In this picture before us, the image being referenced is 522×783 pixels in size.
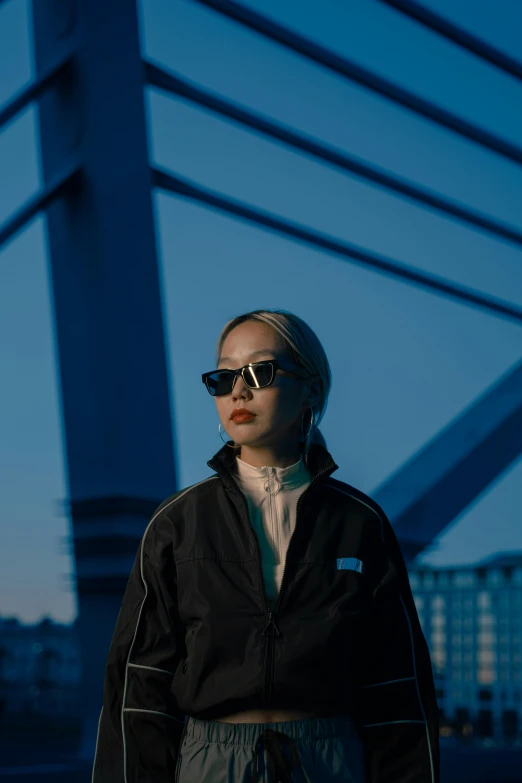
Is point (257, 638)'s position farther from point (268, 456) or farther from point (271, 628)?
point (268, 456)

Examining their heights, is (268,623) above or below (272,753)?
above

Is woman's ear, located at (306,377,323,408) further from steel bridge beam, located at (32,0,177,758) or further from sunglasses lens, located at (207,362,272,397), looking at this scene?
steel bridge beam, located at (32,0,177,758)

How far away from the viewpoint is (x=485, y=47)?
4285mm

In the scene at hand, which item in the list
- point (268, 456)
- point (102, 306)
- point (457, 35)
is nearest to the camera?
point (268, 456)

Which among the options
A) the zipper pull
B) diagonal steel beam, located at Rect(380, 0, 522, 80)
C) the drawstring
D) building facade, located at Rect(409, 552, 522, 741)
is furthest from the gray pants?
building facade, located at Rect(409, 552, 522, 741)

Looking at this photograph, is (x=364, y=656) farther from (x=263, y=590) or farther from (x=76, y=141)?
(x=76, y=141)

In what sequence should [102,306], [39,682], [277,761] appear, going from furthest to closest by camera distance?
1. [39,682]
2. [102,306]
3. [277,761]

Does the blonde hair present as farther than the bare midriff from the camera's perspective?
Yes

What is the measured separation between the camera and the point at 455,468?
4.34 metres

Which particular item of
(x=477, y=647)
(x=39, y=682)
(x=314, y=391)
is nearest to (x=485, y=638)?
(x=477, y=647)

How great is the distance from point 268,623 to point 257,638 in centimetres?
2

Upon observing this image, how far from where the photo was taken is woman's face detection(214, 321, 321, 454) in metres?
1.52

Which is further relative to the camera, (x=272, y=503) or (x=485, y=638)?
(x=485, y=638)

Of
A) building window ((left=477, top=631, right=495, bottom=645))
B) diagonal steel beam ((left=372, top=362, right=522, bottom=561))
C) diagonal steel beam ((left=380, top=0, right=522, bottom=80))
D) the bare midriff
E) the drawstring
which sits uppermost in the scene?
building window ((left=477, top=631, right=495, bottom=645))
